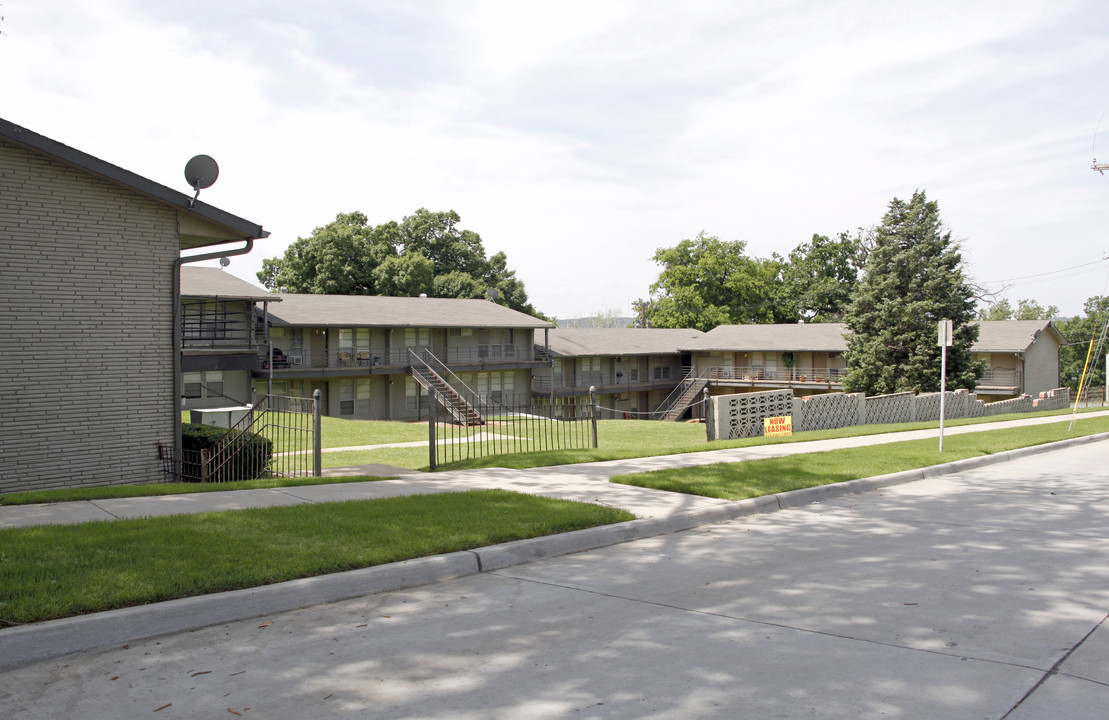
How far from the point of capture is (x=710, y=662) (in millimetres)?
4684

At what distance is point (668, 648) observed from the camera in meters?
4.92

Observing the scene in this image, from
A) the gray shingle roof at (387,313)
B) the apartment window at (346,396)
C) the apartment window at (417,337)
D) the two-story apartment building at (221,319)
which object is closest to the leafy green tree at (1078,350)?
the gray shingle roof at (387,313)

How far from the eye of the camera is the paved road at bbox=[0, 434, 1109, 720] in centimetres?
411

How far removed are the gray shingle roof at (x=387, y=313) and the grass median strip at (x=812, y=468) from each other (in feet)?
89.4

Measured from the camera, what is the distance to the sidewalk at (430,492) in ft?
27.0

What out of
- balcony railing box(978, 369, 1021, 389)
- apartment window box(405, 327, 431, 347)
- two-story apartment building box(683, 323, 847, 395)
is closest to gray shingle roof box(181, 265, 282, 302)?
apartment window box(405, 327, 431, 347)

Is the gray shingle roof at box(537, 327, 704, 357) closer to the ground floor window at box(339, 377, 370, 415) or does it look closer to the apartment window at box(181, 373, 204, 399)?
the ground floor window at box(339, 377, 370, 415)

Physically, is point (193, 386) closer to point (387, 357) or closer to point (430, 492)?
point (387, 357)

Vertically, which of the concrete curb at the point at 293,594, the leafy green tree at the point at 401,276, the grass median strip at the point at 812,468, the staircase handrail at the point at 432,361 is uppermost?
the leafy green tree at the point at 401,276

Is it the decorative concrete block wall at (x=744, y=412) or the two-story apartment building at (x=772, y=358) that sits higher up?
the two-story apartment building at (x=772, y=358)

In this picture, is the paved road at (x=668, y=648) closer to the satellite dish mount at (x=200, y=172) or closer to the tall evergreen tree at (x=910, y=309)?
the satellite dish mount at (x=200, y=172)

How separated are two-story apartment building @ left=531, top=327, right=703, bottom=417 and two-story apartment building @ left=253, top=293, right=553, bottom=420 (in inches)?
94.8

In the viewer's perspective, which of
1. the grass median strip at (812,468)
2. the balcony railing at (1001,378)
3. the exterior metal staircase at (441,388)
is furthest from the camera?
the balcony railing at (1001,378)

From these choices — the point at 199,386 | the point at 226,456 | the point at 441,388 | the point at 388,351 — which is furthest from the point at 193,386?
the point at 226,456
